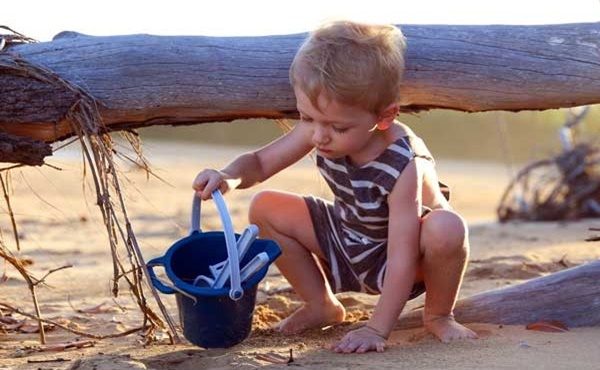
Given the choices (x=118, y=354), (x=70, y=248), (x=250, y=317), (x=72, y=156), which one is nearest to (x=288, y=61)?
(x=250, y=317)

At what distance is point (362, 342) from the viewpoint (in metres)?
3.84

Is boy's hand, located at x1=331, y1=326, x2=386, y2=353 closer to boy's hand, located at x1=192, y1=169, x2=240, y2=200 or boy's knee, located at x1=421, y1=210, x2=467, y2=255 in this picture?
boy's knee, located at x1=421, y1=210, x2=467, y2=255

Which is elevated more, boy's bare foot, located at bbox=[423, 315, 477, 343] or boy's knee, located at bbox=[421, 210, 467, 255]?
boy's knee, located at bbox=[421, 210, 467, 255]

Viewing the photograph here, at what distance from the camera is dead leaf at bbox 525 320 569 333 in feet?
13.6

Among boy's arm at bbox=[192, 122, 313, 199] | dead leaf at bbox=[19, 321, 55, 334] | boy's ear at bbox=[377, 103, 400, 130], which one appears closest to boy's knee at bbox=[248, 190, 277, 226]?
boy's arm at bbox=[192, 122, 313, 199]

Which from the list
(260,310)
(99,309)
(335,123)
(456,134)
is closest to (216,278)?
(335,123)

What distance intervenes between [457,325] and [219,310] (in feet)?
3.02

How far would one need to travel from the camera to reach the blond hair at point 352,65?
3.74 m

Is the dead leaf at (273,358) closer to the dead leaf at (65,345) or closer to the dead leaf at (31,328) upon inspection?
the dead leaf at (65,345)

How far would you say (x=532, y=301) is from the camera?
4.31 metres

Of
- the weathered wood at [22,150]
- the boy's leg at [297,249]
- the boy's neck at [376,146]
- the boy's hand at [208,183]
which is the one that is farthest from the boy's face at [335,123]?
the weathered wood at [22,150]

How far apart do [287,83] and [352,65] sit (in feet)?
1.69

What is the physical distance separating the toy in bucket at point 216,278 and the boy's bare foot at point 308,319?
516mm

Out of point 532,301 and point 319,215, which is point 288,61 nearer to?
point 319,215
